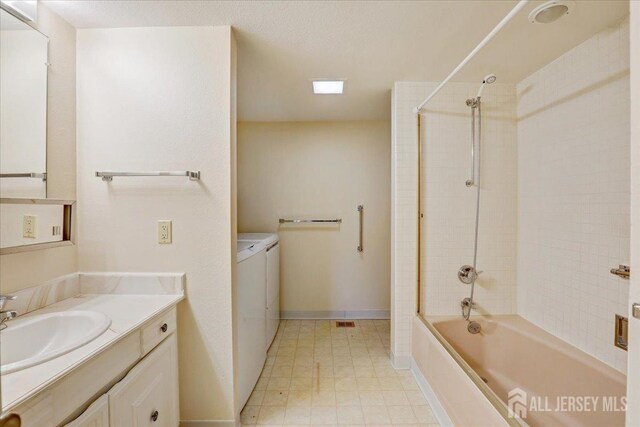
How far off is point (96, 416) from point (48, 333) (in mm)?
428

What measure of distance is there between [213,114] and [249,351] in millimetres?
1422

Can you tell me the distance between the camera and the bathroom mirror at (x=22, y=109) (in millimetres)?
1099

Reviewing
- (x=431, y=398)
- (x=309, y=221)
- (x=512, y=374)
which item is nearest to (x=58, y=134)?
(x=309, y=221)

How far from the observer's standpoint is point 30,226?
1173 mm

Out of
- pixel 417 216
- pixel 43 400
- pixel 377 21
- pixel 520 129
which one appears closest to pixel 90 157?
pixel 43 400

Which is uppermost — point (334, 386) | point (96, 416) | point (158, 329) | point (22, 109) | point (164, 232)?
point (22, 109)

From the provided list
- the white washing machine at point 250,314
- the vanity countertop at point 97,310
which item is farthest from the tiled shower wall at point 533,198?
the vanity countertop at point 97,310

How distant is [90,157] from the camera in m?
1.43

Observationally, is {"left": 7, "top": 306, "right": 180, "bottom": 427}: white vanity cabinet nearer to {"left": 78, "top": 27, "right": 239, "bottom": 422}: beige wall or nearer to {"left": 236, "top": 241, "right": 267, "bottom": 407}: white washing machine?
{"left": 78, "top": 27, "right": 239, "bottom": 422}: beige wall

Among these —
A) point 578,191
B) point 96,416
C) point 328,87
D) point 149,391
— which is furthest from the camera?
point 328,87

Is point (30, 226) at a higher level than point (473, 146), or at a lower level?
lower

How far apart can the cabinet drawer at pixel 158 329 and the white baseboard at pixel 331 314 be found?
174 cm

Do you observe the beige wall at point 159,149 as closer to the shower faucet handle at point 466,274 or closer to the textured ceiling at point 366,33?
the textured ceiling at point 366,33

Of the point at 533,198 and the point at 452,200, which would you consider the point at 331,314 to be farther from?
the point at 533,198
